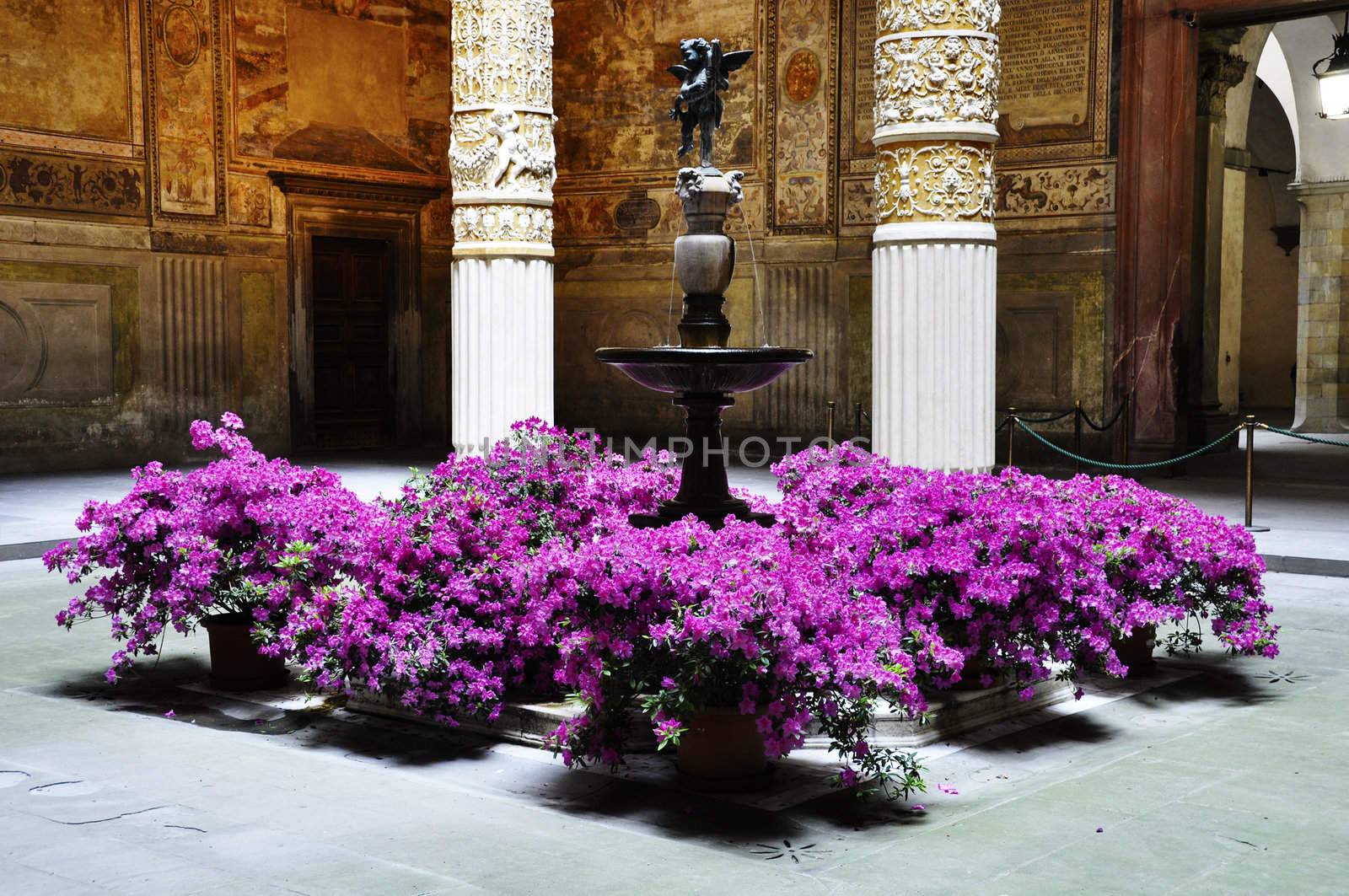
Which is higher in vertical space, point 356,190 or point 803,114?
point 803,114

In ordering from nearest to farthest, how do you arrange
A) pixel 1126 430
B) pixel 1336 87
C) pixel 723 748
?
pixel 723 748 → pixel 1336 87 → pixel 1126 430

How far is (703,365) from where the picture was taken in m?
6.42

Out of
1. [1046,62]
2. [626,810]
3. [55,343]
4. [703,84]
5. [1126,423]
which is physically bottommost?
[626,810]

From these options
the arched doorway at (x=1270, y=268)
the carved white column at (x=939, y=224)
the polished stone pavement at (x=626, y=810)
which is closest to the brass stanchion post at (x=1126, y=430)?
the carved white column at (x=939, y=224)

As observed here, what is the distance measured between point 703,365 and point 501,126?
5376mm

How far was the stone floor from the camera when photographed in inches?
153

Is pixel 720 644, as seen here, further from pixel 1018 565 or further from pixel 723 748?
pixel 1018 565

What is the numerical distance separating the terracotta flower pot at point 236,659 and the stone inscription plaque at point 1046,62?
10.7 meters

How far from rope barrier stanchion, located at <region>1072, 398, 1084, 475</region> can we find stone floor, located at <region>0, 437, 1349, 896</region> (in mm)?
7727

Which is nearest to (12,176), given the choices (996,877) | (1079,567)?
(1079,567)

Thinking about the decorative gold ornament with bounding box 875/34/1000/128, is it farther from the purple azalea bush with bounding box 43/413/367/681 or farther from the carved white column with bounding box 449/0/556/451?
the purple azalea bush with bounding box 43/413/367/681

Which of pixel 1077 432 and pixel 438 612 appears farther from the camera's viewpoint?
pixel 1077 432

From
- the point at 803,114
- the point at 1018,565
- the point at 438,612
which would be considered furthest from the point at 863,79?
the point at 438,612

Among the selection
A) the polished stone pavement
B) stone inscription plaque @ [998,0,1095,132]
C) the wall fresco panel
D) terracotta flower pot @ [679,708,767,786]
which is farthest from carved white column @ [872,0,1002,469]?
the wall fresco panel
